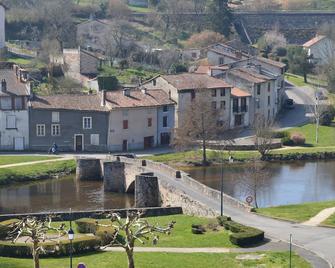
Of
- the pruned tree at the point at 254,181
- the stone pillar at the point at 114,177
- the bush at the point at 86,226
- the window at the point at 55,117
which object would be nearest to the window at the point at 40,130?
the window at the point at 55,117

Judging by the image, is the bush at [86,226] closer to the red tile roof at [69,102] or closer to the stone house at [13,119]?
the stone house at [13,119]

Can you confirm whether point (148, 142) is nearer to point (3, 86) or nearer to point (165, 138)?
point (165, 138)

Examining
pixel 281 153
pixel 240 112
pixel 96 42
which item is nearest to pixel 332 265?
pixel 281 153

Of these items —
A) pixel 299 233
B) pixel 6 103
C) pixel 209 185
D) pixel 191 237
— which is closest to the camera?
pixel 191 237

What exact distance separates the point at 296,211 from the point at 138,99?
35620 mm

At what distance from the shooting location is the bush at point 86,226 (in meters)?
52.4

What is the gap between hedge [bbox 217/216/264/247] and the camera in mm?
48219

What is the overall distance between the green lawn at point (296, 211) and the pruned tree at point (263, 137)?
87.6 ft

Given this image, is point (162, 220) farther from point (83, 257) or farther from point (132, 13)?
point (132, 13)

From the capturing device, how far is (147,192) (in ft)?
221

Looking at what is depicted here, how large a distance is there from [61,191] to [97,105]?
52.4 feet

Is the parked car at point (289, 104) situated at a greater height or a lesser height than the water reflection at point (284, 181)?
greater

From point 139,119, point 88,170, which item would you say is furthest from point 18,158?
point 139,119

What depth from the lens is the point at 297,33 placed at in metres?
170
